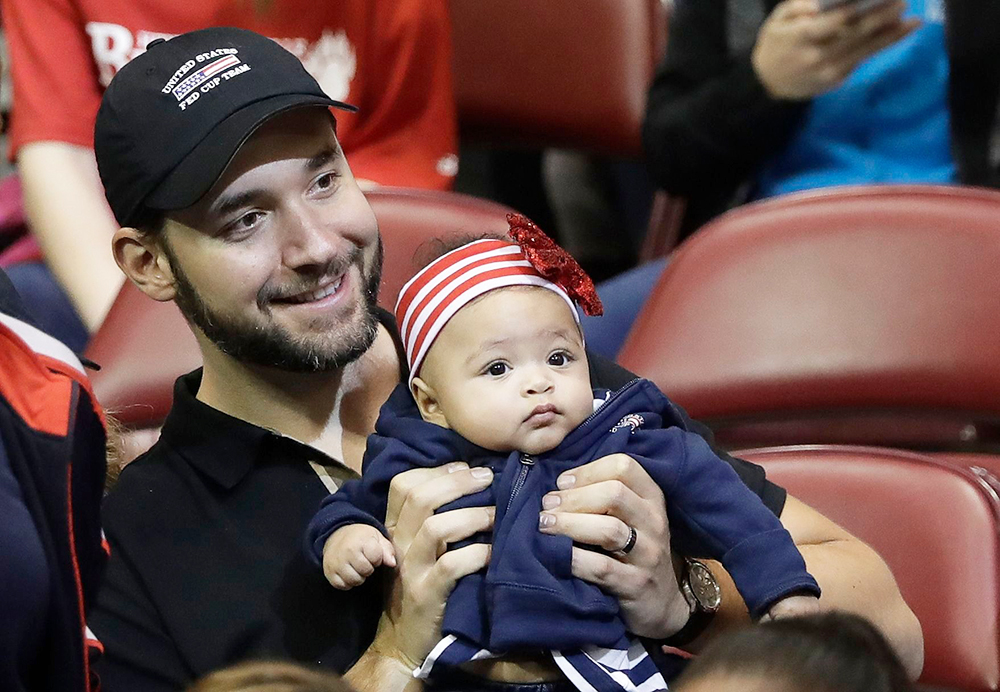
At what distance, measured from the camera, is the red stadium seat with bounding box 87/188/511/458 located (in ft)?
5.70

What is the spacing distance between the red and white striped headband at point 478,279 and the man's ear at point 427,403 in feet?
0.05

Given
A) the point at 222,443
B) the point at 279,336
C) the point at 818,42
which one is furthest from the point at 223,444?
the point at 818,42

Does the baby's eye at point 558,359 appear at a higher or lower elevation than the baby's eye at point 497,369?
higher

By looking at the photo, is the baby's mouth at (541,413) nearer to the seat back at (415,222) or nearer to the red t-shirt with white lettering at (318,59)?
the seat back at (415,222)

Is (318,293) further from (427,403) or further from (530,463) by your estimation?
(530,463)

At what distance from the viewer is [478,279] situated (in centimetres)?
135

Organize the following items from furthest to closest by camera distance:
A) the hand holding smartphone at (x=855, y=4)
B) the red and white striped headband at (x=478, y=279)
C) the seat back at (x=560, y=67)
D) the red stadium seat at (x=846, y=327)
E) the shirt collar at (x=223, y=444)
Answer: the seat back at (x=560, y=67) < the hand holding smartphone at (x=855, y=4) < the red stadium seat at (x=846, y=327) < the shirt collar at (x=223, y=444) < the red and white striped headband at (x=478, y=279)

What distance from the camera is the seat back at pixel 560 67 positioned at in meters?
2.52

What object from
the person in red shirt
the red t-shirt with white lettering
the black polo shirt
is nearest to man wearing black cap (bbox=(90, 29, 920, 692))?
the black polo shirt

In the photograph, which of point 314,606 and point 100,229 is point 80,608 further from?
point 100,229

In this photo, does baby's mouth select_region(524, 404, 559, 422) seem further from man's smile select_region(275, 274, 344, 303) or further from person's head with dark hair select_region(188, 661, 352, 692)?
person's head with dark hair select_region(188, 661, 352, 692)

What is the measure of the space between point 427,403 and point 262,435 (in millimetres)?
195

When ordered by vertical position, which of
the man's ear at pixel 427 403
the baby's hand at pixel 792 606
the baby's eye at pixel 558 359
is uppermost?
the baby's eye at pixel 558 359

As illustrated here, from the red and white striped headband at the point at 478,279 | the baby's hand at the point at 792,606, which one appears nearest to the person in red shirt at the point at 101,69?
the red and white striped headband at the point at 478,279
